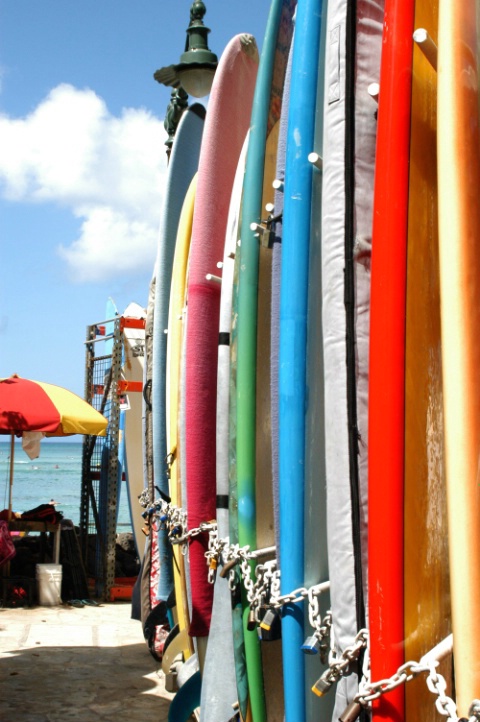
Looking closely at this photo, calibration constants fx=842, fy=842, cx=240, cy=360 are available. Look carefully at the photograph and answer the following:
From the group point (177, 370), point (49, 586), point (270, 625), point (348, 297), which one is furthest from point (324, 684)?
point (49, 586)

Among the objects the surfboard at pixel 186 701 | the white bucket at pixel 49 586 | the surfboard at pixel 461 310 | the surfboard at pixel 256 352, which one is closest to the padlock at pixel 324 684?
the surfboard at pixel 461 310

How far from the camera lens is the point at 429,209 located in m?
1.71

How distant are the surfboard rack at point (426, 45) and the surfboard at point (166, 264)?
274cm

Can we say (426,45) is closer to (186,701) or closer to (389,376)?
(389,376)

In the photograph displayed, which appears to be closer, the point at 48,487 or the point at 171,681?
the point at 171,681

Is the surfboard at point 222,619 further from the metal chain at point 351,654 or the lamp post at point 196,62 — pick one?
the lamp post at point 196,62

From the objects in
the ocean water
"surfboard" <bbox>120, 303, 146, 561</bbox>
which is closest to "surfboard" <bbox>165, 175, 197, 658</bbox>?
"surfboard" <bbox>120, 303, 146, 561</bbox>

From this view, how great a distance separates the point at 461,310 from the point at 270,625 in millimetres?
1133

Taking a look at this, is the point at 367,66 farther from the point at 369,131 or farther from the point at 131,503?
the point at 131,503

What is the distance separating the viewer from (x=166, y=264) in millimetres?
4445

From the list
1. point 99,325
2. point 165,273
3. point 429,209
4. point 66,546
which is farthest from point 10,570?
point 429,209

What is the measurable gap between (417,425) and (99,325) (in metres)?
8.17

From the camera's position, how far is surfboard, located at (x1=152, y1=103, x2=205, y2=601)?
4.27 meters

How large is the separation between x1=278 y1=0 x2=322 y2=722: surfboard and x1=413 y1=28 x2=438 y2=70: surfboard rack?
20.1 inches
